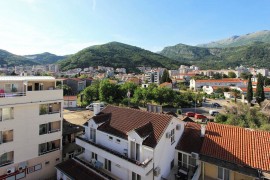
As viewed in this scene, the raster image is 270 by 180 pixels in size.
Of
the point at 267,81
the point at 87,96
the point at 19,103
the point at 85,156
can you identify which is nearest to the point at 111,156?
the point at 85,156

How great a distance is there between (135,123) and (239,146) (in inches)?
357

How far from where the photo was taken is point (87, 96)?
65.0 meters

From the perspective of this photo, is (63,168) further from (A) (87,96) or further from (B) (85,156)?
(A) (87,96)

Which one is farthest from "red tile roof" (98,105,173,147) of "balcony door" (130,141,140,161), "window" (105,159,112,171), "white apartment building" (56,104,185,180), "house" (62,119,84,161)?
"house" (62,119,84,161)

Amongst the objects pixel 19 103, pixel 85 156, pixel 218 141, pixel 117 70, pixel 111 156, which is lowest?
pixel 85 156

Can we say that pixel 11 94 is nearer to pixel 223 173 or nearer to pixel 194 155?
pixel 194 155

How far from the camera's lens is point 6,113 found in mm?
18469

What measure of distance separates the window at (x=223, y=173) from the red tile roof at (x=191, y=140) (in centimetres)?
226

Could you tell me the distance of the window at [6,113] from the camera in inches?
715

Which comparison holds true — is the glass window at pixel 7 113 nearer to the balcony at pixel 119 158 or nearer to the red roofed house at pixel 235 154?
the balcony at pixel 119 158

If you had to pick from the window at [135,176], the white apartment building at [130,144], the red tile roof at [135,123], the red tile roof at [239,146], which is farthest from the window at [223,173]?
the window at [135,176]

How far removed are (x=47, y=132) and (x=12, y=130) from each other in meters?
3.67

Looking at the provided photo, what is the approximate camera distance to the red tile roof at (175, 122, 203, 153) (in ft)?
58.3

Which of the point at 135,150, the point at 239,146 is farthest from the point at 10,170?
the point at 239,146
